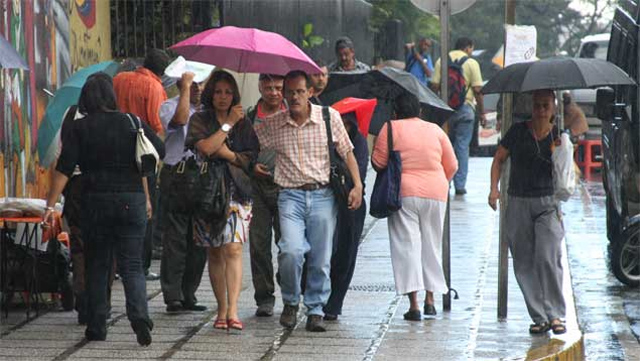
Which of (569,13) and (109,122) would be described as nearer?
(109,122)

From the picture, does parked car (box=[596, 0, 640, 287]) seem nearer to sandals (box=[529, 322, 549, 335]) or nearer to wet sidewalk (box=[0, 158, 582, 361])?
wet sidewalk (box=[0, 158, 582, 361])

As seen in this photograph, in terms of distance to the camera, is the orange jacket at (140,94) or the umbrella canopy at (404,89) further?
the orange jacket at (140,94)

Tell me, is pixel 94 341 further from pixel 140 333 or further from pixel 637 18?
pixel 637 18

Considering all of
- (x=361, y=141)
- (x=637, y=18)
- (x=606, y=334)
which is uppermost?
(x=637, y=18)

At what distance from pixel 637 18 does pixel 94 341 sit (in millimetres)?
6357

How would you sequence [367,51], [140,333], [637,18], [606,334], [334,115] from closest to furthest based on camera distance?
[140,333]
[334,115]
[606,334]
[637,18]
[367,51]

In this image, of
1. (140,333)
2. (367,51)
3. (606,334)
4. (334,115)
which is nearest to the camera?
(140,333)

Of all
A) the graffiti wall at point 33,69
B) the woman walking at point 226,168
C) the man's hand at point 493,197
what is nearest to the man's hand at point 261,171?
the woman walking at point 226,168

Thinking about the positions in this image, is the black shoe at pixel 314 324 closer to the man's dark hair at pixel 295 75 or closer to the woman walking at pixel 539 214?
the woman walking at pixel 539 214

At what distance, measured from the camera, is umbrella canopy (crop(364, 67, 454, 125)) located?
1000 centimetres

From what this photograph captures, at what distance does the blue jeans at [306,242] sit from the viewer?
9.32m

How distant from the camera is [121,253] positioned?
28.6ft

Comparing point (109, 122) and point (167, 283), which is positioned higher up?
point (109, 122)

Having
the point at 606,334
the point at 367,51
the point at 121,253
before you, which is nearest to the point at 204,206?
the point at 121,253
